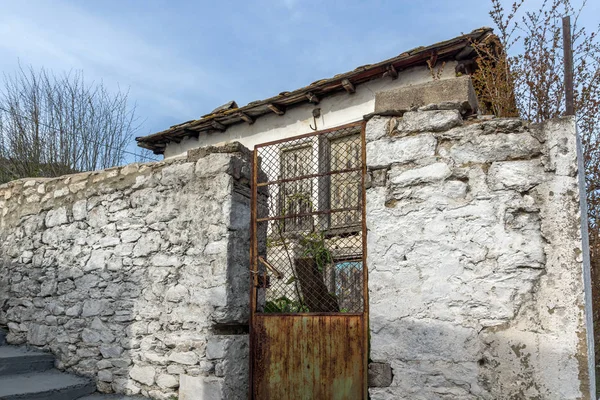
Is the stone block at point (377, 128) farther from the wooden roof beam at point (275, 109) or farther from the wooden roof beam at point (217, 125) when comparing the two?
the wooden roof beam at point (217, 125)

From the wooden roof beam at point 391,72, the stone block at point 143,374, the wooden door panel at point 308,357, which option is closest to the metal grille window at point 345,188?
the wooden roof beam at point 391,72

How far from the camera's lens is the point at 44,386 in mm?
4074

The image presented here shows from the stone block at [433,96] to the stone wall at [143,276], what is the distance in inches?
51.4

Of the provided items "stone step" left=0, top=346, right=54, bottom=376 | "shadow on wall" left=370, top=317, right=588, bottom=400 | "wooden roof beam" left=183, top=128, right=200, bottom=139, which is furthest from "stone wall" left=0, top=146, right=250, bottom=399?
"wooden roof beam" left=183, top=128, right=200, bottom=139

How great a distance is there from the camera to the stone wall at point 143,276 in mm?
3635

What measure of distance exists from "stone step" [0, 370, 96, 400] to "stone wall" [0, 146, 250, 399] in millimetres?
121

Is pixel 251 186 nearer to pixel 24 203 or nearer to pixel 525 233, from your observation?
pixel 525 233

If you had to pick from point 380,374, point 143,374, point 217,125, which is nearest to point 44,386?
point 143,374

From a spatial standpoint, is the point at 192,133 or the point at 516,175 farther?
the point at 192,133

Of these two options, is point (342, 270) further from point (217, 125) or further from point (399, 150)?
point (217, 125)

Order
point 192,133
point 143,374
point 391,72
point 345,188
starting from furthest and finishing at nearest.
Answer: point 192,133, point 345,188, point 391,72, point 143,374

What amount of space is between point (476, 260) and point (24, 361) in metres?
4.15

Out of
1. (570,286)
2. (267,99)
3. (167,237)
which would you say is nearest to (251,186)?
(167,237)

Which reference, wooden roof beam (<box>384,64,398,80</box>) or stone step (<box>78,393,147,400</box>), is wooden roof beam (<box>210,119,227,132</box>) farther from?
stone step (<box>78,393,147,400</box>)
